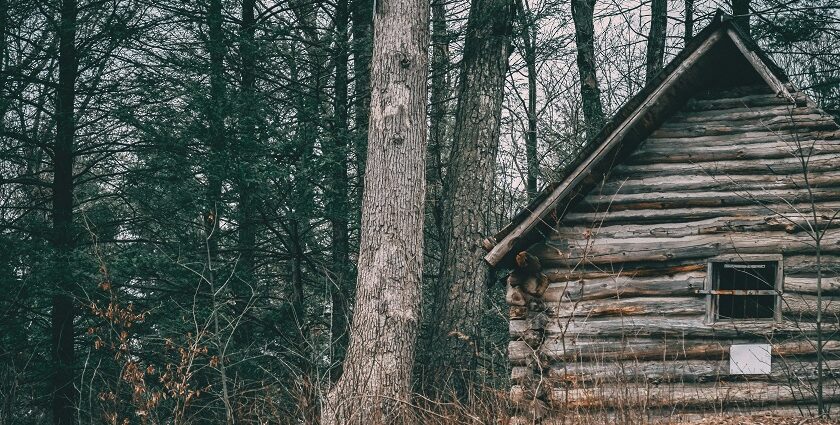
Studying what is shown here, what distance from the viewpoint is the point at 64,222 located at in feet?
38.8

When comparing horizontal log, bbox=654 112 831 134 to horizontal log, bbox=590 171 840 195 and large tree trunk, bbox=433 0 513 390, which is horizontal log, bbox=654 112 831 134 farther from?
large tree trunk, bbox=433 0 513 390

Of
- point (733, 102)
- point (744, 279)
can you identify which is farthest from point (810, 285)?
point (733, 102)

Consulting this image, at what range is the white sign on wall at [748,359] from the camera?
25.7ft

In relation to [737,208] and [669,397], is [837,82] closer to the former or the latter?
[737,208]

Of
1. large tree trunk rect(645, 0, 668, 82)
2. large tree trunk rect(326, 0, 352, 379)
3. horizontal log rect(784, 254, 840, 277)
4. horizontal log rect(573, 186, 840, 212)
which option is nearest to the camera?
horizontal log rect(784, 254, 840, 277)

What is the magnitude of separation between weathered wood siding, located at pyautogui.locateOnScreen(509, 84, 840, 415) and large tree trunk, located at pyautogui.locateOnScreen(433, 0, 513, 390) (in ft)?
4.36

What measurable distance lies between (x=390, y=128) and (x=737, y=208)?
3951 mm

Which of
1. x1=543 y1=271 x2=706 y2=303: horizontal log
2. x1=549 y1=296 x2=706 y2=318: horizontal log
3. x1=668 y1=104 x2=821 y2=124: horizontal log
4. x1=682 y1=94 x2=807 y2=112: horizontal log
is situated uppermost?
x1=682 y1=94 x2=807 y2=112: horizontal log

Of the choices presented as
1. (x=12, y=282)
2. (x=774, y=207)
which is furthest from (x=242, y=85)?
(x=774, y=207)

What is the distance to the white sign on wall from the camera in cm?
784

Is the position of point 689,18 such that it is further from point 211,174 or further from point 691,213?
point 211,174

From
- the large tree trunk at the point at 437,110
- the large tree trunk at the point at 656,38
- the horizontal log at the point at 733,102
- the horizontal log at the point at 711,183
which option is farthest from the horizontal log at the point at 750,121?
the large tree trunk at the point at 656,38

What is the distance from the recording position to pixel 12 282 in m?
11.3

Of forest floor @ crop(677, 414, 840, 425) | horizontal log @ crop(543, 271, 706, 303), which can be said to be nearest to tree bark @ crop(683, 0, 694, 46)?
horizontal log @ crop(543, 271, 706, 303)
